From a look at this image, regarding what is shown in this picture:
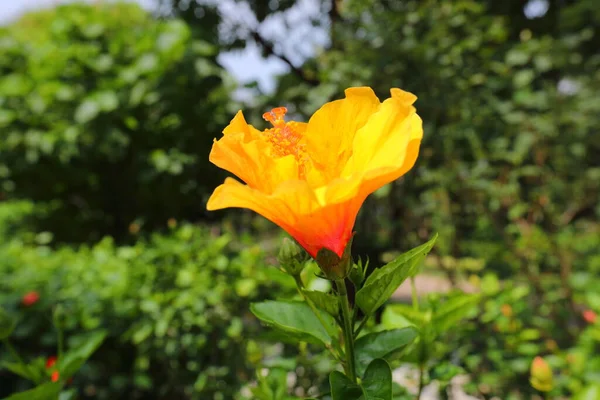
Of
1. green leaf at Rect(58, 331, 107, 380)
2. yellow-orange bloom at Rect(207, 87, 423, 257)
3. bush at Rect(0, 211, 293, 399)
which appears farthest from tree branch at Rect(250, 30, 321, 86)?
yellow-orange bloom at Rect(207, 87, 423, 257)

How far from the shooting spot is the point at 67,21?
10.5ft

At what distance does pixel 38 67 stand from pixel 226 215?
4.97ft

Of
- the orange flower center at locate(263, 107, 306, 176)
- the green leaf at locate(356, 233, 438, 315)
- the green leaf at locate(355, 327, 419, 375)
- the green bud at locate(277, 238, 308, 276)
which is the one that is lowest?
the green leaf at locate(355, 327, 419, 375)

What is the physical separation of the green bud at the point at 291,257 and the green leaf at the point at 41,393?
55cm

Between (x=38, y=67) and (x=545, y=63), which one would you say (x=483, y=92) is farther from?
(x=38, y=67)

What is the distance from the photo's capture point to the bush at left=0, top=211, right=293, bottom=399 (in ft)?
6.28

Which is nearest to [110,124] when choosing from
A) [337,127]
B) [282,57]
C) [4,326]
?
[282,57]

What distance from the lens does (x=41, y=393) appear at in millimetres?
956

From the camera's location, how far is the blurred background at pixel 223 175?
202 centimetres

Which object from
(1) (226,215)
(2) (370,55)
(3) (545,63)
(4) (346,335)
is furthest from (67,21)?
(4) (346,335)

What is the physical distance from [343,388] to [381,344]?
15 cm

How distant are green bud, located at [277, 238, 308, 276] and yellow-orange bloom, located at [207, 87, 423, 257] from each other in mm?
80

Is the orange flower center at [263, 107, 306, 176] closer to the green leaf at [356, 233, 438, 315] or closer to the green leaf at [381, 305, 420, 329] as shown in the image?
the green leaf at [356, 233, 438, 315]

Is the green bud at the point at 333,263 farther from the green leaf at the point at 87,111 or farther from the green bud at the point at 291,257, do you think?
the green leaf at the point at 87,111
